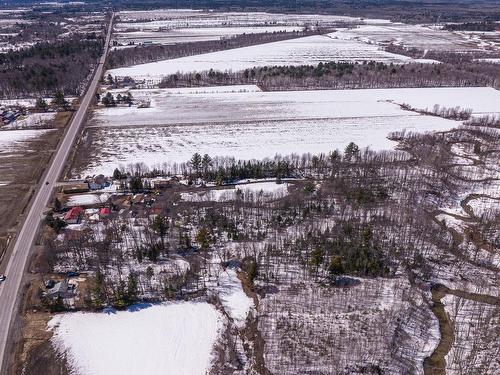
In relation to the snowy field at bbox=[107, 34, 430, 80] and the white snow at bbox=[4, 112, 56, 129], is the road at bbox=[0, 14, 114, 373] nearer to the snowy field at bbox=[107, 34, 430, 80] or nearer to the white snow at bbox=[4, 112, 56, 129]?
the white snow at bbox=[4, 112, 56, 129]

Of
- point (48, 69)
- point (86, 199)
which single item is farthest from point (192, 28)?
point (86, 199)

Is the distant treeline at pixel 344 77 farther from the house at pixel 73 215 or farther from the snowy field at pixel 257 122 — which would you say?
the house at pixel 73 215

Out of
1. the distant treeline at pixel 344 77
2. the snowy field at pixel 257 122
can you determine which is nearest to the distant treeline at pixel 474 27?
the distant treeline at pixel 344 77

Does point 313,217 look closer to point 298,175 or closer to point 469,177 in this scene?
point 298,175

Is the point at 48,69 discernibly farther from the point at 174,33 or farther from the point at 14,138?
the point at 174,33

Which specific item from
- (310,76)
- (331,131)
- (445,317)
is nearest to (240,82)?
(310,76)

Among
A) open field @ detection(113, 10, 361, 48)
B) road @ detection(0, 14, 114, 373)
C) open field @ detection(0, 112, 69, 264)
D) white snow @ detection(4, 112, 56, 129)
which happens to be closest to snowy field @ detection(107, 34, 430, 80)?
white snow @ detection(4, 112, 56, 129)
